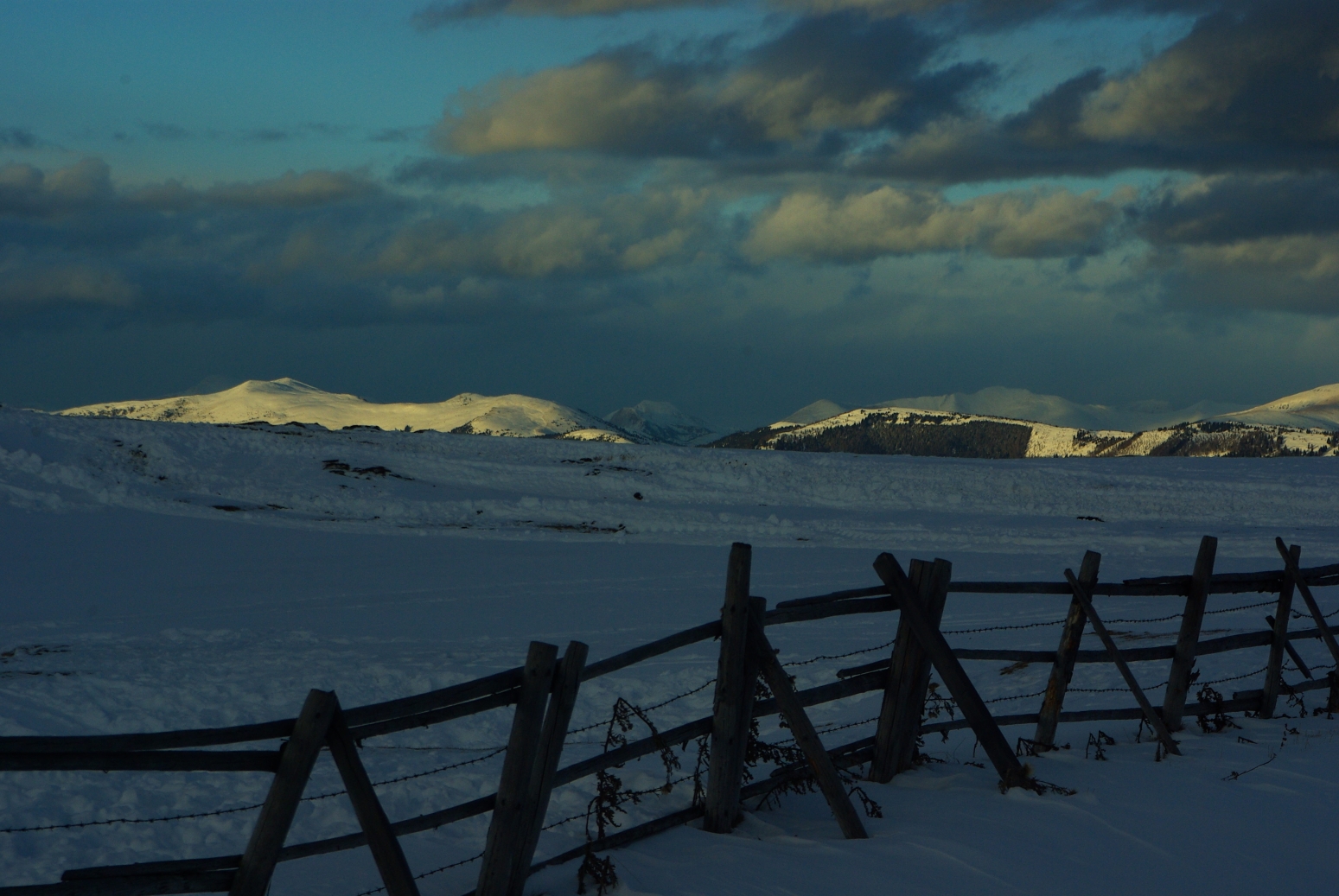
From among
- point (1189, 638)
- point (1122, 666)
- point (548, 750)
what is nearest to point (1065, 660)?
point (1122, 666)

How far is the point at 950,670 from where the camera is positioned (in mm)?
7555

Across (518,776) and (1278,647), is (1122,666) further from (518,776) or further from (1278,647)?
(518,776)

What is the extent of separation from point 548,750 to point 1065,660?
5.10 metres

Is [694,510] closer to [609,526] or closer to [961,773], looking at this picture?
[609,526]

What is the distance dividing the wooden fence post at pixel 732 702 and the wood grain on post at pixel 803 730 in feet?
0.26

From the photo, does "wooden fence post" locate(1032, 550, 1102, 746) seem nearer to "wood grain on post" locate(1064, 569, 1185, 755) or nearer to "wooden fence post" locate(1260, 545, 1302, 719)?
"wood grain on post" locate(1064, 569, 1185, 755)

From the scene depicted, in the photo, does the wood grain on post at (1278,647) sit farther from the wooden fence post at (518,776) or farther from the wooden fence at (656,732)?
the wooden fence post at (518,776)

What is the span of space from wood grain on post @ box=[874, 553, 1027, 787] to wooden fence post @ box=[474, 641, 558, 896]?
275 cm

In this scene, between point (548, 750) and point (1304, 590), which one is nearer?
point (548, 750)

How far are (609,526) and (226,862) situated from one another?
29635 mm

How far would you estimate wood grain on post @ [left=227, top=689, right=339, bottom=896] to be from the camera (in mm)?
4465

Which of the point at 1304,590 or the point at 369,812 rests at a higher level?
the point at 1304,590

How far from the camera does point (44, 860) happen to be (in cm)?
780

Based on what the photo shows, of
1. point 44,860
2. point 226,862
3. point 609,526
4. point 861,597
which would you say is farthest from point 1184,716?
point 609,526
